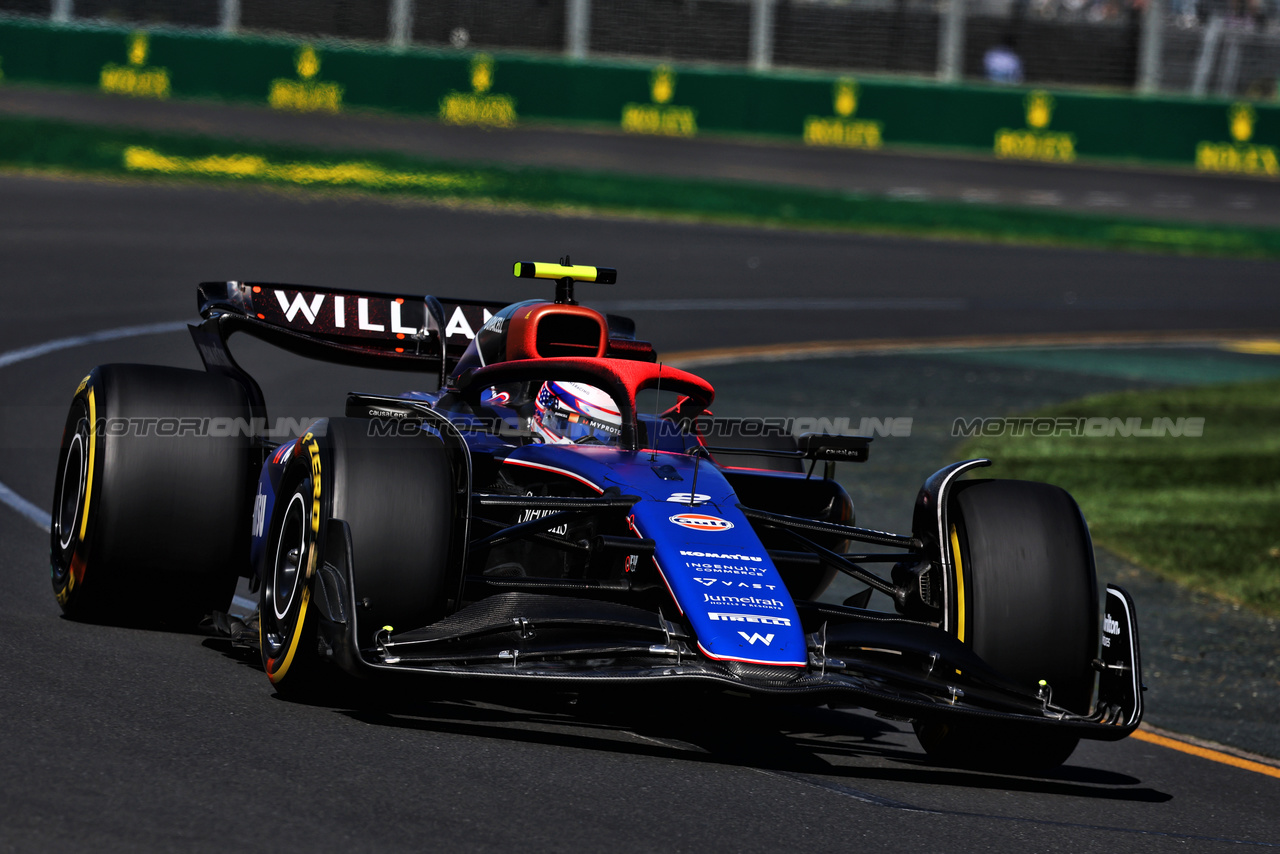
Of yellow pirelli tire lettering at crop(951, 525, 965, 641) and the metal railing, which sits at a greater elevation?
the metal railing

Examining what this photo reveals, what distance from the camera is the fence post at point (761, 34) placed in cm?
2591

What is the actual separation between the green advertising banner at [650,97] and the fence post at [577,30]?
0.81 ft

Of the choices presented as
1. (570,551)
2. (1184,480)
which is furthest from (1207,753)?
(1184,480)

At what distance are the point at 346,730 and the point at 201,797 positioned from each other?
2.77 feet

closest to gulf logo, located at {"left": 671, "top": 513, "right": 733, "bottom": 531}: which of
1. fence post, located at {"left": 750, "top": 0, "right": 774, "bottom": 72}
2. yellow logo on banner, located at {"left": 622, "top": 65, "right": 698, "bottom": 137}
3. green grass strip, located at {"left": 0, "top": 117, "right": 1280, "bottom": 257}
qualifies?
green grass strip, located at {"left": 0, "top": 117, "right": 1280, "bottom": 257}

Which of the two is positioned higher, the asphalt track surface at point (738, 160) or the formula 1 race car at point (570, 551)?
the asphalt track surface at point (738, 160)

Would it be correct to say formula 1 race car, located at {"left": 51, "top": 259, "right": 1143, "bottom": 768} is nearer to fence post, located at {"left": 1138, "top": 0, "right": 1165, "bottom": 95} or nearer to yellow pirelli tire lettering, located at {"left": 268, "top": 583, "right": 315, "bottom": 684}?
yellow pirelli tire lettering, located at {"left": 268, "top": 583, "right": 315, "bottom": 684}

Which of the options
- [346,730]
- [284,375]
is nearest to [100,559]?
[346,730]

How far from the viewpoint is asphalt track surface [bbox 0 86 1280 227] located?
76.7 feet

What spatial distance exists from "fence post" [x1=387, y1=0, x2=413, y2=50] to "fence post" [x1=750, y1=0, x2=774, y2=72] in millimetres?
5046

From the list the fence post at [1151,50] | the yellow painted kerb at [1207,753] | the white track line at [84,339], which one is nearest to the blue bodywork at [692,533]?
the yellow painted kerb at [1207,753]

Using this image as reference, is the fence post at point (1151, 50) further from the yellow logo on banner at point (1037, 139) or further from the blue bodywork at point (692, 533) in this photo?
the blue bodywork at point (692, 533)
